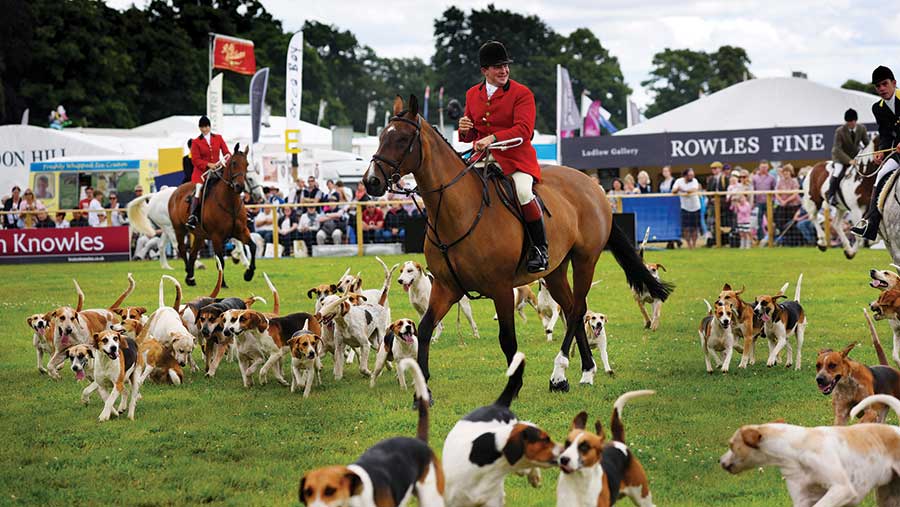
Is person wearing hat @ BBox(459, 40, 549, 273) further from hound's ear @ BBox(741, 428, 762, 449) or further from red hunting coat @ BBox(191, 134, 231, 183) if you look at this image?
red hunting coat @ BBox(191, 134, 231, 183)

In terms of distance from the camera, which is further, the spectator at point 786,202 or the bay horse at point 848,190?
the spectator at point 786,202

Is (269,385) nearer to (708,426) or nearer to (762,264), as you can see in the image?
(708,426)

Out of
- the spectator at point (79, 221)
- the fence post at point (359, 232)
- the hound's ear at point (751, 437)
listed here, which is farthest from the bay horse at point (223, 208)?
the hound's ear at point (751, 437)

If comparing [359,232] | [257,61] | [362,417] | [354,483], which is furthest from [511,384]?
[257,61]

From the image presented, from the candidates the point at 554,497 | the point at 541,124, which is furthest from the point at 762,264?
the point at 541,124

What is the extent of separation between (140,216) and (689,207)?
11.5 meters

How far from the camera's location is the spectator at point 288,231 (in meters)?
27.0

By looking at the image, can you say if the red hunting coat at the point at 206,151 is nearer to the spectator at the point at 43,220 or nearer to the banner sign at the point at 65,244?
the banner sign at the point at 65,244

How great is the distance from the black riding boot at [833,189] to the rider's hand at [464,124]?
10627 millimetres

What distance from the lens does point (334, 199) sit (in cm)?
2761

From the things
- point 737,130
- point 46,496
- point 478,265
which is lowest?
point 46,496

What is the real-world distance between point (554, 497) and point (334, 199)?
2200 cm

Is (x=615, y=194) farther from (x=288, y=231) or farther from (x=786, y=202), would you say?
(x=288, y=231)

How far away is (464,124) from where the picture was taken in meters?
9.22
